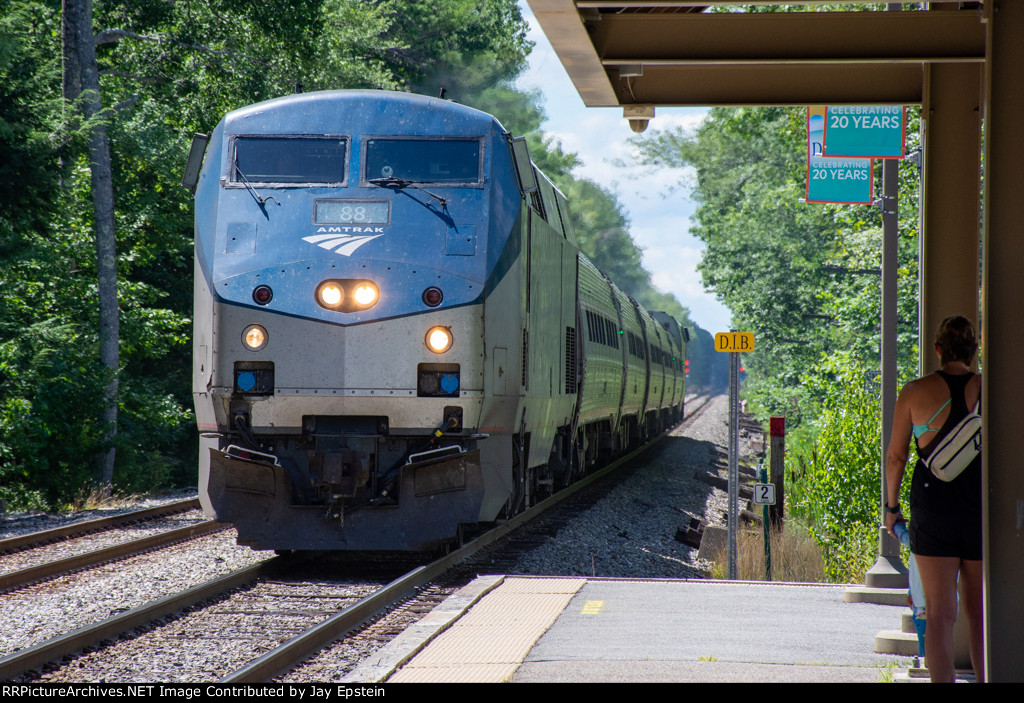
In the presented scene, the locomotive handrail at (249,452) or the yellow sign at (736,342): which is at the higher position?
the yellow sign at (736,342)

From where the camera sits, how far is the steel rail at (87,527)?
1113 centimetres

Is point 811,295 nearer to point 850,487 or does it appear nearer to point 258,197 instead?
point 850,487

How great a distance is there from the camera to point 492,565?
403 inches

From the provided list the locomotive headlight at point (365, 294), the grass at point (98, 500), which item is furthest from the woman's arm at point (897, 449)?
the grass at point (98, 500)

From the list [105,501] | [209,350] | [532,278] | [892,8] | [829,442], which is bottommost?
[105,501]

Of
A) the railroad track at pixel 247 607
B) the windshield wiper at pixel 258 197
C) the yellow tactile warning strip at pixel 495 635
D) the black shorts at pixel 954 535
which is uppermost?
the windshield wiper at pixel 258 197

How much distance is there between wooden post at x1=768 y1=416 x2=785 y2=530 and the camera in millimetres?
15359

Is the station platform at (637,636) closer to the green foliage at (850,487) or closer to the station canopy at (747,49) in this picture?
the green foliage at (850,487)

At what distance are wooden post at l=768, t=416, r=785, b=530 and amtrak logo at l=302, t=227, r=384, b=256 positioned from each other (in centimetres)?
781

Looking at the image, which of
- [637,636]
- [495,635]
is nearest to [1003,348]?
[637,636]

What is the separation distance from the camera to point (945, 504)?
186 inches
